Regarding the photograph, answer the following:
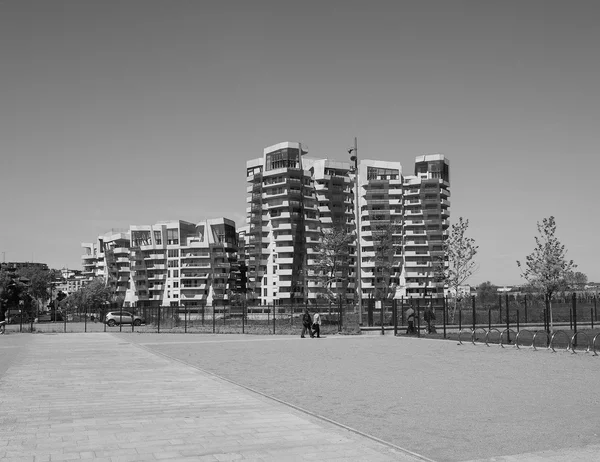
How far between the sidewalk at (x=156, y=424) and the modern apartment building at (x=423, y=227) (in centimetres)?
10942

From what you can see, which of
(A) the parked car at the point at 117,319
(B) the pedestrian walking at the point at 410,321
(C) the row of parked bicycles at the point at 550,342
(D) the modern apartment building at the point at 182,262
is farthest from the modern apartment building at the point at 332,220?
(C) the row of parked bicycles at the point at 550,342

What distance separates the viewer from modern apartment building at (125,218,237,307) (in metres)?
134

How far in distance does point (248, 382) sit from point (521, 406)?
664cm

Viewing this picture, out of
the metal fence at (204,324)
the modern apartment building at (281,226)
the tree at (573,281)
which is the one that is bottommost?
the metal fence at (204,324)

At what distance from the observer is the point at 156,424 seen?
1009cm

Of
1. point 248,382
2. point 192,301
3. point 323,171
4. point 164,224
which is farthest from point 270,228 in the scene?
point 248,382

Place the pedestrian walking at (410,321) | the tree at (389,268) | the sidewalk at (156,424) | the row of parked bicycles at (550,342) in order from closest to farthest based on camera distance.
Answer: the sidewalk at (156,424) → the row of parked bicycles at (550,342) → the pedestrian walking at (410,321) → the tree at (389,268)

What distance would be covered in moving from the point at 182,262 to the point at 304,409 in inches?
5155

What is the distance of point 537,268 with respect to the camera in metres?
36.0

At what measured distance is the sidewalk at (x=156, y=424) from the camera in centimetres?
812

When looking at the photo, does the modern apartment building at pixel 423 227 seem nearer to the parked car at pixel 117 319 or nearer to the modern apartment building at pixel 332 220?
the modern apartment building at pixel 332 220

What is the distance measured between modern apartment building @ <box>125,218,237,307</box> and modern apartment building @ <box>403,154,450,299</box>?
38.8 metres

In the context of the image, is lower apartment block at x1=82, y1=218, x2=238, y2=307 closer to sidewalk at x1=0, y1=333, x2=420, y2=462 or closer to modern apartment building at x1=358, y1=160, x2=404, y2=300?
modern apartment building at x1=358, y1=160, x2=404, y2=300

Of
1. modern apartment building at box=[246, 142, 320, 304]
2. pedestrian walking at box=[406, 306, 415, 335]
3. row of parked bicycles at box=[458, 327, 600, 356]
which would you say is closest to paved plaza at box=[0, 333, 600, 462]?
row of parked bicycles at box=[458, 327, 600, 356]
